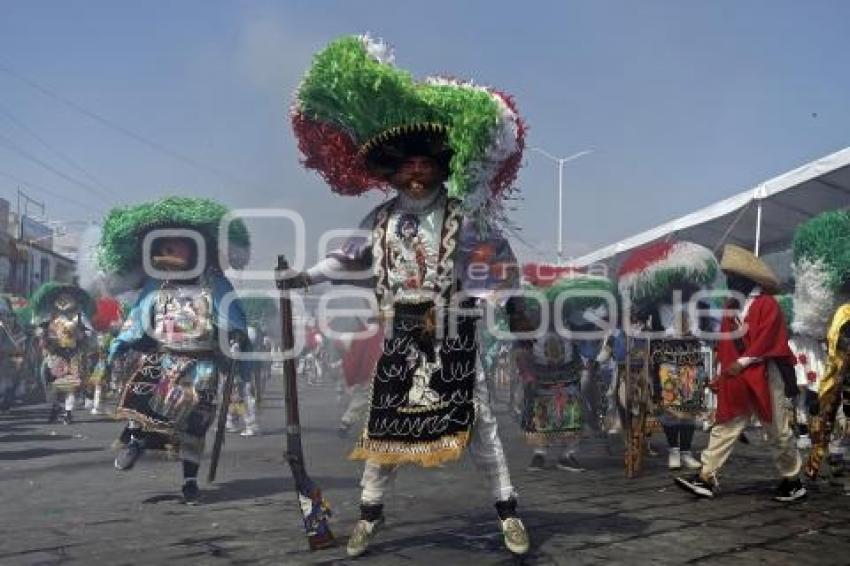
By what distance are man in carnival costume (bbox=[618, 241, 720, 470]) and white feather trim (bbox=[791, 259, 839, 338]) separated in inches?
35.3

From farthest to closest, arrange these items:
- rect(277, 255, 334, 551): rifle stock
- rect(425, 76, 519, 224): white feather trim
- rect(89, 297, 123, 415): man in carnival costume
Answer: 1. rect(89, 297, 123, 415): man in carnival costume
2. rect(277, 255, 334, 551): rifle stock
3. rect(425, 76, 519, 224): white feather trim

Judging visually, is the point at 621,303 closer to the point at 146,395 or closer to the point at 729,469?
the point at 729,469

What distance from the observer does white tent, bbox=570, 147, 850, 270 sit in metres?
12.4

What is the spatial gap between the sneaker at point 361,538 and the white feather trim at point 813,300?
5.99m

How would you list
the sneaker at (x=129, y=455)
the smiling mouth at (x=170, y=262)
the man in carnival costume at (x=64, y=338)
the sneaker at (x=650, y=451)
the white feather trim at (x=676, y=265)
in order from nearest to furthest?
the sneaker at (x=129, y=455), the smiling mouth at (x=170, y=262), the white feather trim at (x=676, y=265), the sneaker at (x=650, y=451), the man in carnival costume at (x=64, y=338)

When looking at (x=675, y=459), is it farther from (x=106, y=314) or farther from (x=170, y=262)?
(x=106, y=314)

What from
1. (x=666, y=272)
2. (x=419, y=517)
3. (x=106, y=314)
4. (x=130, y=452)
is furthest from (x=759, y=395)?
(x=106, y=314)

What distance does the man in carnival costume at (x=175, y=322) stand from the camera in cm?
702

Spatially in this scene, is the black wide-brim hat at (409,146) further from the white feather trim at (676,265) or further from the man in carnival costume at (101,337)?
the man in carnival costume at (101,337)

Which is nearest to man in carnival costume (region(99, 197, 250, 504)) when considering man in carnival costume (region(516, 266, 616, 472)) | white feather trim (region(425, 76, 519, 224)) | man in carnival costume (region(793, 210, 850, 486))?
white feather trim (region(425, 76, 519, 224))

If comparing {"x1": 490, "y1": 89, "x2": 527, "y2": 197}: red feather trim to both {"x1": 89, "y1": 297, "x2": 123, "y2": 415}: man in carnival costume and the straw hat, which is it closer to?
the straw hat

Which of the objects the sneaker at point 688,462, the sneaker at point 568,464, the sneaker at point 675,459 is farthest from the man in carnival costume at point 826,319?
the sneaker at point 568,464

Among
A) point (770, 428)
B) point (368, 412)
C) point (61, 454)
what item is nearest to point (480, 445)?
point (368, 412)

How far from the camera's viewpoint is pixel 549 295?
9.77 metres
